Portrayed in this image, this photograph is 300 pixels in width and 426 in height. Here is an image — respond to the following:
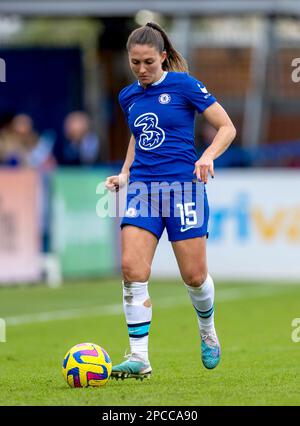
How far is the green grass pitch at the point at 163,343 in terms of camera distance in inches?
291

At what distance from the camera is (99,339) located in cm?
1137

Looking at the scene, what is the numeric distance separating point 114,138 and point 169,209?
59.5 ft

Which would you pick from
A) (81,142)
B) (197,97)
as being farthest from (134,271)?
(81,142)

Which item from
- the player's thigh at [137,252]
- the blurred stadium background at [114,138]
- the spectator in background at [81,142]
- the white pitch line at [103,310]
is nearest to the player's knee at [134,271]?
the player's thigh at [137,252]

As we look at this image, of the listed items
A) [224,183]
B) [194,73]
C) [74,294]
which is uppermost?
[194,73]

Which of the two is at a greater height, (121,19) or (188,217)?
(121,19)

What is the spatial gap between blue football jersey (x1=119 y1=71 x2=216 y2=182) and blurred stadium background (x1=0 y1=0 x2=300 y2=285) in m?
8.81

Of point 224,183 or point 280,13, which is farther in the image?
point 280,13

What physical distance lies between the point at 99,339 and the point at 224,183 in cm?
851

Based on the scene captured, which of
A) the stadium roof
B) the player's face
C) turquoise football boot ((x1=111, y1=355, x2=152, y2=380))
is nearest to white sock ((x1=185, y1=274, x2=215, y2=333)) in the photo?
turquoise football boot ((x1=111, y1=355, x2=152, y2=380))

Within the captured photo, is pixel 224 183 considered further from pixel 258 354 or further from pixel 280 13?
pixel 258 354

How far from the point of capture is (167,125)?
8164 mm

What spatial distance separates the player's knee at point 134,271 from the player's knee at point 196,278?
0.32m
